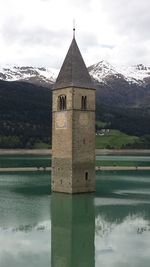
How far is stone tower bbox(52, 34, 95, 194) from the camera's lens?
47.2 m

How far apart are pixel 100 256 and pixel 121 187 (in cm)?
3236

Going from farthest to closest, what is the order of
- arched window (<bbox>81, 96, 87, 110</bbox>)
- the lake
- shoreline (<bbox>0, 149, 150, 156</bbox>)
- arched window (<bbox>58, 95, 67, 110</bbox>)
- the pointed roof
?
shoreline (<bbox>0, 149, 150, 156</bbox>)
arched window (<bbox>58, 95, 67, 110</bbox>)
arched window (<bbox>81, 96, 87, 110</bbox>)
the pointed roof
the lake

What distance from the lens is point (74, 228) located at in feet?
107

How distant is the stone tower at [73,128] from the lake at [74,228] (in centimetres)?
186

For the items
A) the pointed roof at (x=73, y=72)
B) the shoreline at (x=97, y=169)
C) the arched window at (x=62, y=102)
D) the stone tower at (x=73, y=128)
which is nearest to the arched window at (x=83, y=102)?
the stone tower at (x=73, y=128)

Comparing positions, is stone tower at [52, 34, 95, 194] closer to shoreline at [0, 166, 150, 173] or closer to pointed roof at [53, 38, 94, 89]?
pointed roof at [53, 38, 94, 89]

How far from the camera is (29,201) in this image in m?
44.2

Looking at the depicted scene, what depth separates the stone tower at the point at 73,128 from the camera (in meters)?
47.2

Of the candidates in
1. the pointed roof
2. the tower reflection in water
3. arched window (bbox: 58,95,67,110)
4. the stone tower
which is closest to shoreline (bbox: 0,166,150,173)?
the stone tower

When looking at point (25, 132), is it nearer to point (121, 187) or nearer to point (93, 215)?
point (121, 187)

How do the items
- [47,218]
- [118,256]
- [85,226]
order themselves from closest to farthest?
[118,256], [85,226], [47,218]

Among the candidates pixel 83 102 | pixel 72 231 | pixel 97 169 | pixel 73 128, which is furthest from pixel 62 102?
pixel 97 169

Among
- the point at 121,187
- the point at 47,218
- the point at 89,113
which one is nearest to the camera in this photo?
the point at 47,218

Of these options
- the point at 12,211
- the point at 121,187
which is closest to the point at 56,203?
the point at 12,211
